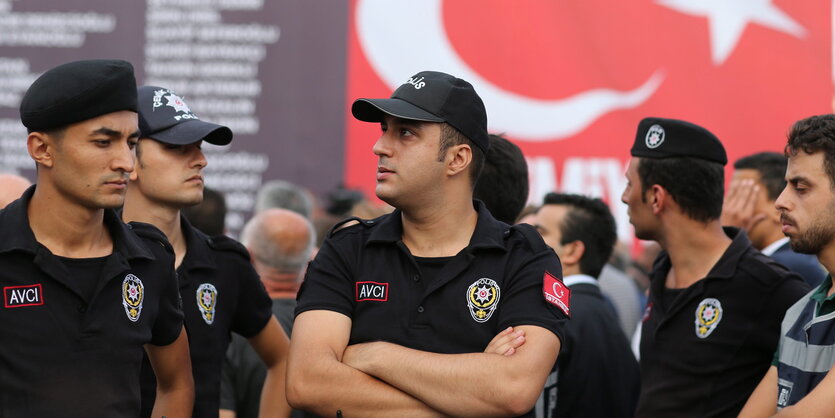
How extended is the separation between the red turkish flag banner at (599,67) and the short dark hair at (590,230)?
384 cm

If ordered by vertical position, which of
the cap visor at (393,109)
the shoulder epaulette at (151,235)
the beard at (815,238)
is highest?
the cap visor at (393,109)

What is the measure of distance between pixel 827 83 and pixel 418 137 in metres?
6.64

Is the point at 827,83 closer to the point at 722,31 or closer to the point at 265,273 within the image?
the point at 722,31

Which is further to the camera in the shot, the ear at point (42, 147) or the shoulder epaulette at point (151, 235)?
the shoulder epaulette at point (151, 235)

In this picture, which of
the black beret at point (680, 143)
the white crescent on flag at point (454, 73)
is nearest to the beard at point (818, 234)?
the black beret at point (680, 143)

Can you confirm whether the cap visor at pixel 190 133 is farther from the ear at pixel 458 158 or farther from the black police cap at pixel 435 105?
the ear at pixel 458 158

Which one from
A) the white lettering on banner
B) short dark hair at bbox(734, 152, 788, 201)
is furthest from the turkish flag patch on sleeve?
the white lettering on banner

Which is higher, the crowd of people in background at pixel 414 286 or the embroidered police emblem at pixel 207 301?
the crowd of people in background at pixel 414 286

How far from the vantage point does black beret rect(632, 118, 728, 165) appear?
181 inches

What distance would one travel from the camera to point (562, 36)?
30.8 ft

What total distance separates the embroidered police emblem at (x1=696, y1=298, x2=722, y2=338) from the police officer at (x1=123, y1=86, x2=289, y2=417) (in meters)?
1.75

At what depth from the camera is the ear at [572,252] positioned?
5.12 metres

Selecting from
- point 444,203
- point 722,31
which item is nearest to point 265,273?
point 444,203

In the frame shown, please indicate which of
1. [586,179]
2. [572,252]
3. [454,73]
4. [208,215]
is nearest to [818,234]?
[572,252]
